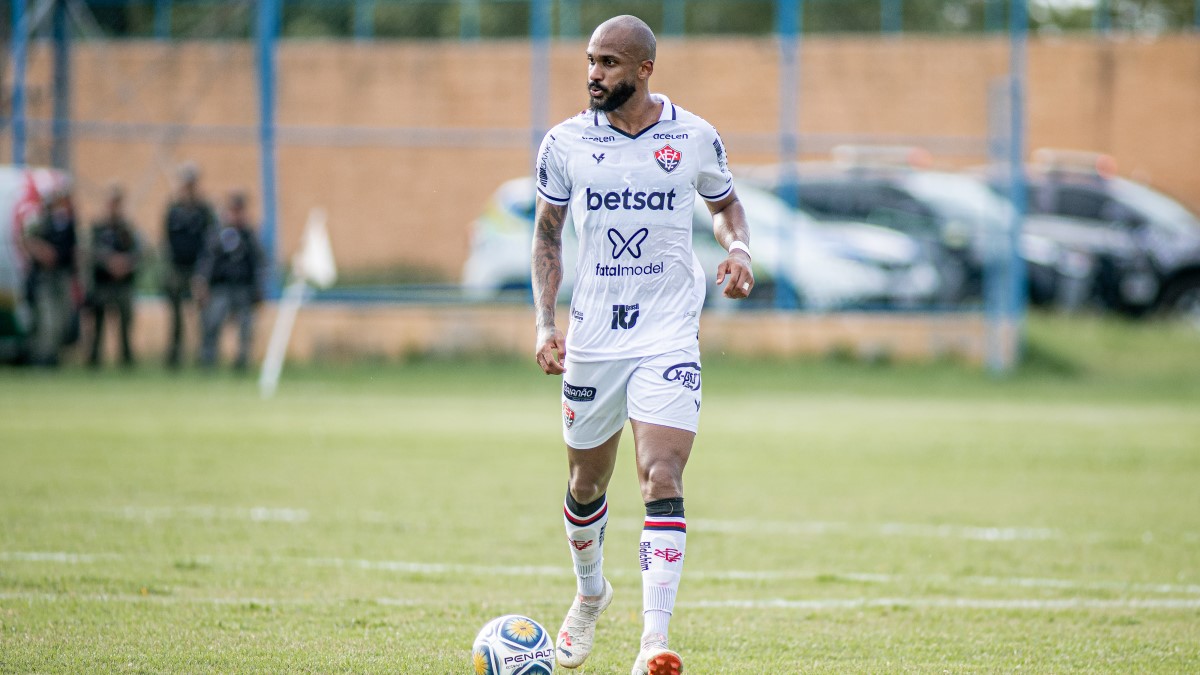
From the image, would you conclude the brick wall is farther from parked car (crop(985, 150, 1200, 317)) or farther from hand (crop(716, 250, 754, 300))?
hand (crop(716, 250, 754, 300))

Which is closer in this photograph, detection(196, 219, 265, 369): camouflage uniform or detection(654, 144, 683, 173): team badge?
detection(654, 144, 683, 173): team badge

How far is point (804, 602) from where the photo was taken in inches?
277

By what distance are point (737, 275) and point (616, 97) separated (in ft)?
2.79

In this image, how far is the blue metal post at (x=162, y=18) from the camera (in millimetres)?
30062

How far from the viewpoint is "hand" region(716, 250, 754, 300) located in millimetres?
5668

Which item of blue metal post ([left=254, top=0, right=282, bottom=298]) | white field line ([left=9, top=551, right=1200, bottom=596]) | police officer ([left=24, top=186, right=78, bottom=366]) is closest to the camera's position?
white field line ([left=9, top=551, right=1200, bottom=596])

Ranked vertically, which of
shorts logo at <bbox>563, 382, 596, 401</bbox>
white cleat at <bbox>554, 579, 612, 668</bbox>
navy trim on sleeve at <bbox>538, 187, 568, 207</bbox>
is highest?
navy trim on sleeve at <bbox>538, 187, 568, 207</bbox>

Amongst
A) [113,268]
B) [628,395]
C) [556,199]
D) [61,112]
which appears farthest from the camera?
[61,112]

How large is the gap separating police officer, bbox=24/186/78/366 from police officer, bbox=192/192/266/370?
1.92m

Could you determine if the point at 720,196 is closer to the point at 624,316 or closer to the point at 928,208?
the point at 624,316

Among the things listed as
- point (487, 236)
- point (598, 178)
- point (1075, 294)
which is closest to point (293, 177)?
point (487, 236)

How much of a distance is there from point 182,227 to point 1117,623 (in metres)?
16.2

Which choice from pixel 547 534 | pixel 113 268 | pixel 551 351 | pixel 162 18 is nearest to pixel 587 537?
pixel 551 351

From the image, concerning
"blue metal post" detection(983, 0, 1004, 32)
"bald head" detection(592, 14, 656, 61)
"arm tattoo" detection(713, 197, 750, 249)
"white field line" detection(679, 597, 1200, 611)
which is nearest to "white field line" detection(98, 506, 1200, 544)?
"white field line" detection(679, 597, 1200, 611)
